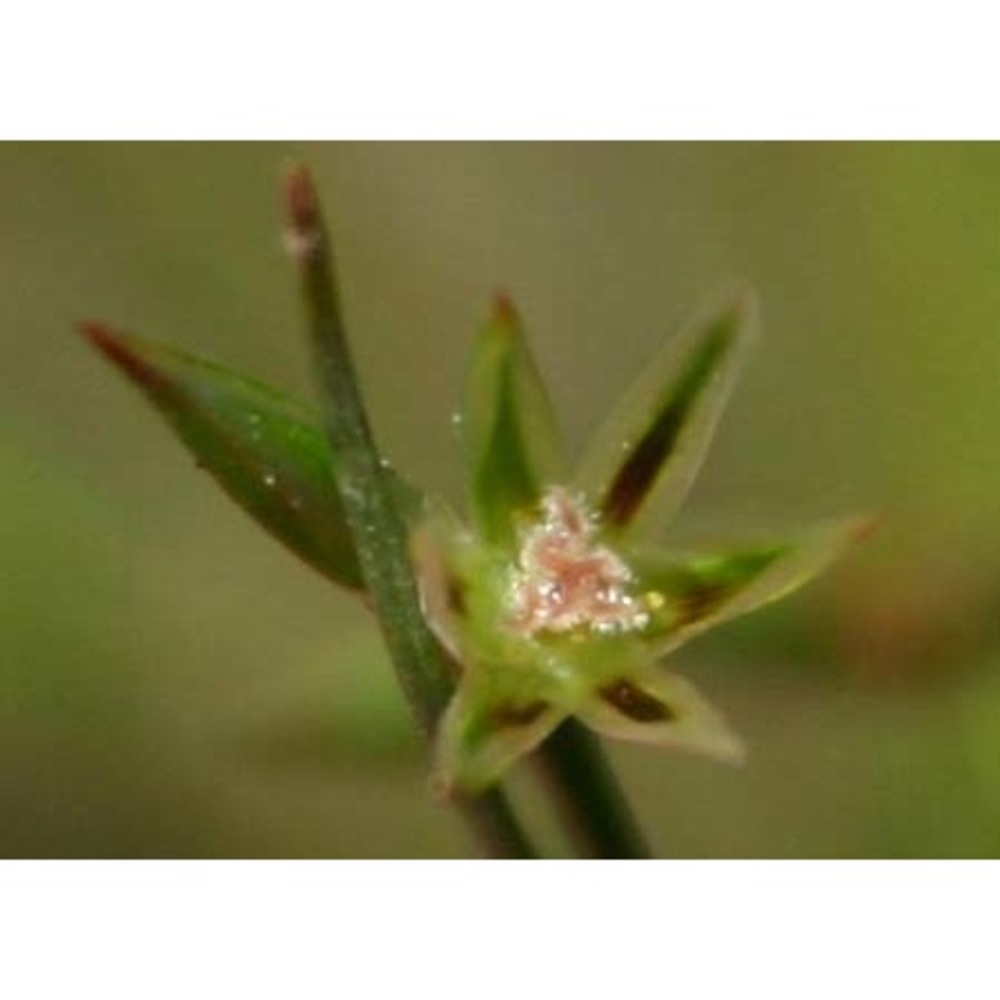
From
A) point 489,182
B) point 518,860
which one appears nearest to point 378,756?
point 518,860

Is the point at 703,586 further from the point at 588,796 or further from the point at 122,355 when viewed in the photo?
the point at 122,355

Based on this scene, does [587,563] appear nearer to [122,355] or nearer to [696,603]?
[696,603]

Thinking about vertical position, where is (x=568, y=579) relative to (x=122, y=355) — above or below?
below

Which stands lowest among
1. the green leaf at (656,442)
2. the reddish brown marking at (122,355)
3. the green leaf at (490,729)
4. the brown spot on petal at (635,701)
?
the brown spot on petal at (635,701)

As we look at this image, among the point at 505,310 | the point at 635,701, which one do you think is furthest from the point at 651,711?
the point at 505,310

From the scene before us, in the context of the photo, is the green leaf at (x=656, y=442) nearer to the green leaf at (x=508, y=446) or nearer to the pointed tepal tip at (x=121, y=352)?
the green leaf at (x=508, y=446)

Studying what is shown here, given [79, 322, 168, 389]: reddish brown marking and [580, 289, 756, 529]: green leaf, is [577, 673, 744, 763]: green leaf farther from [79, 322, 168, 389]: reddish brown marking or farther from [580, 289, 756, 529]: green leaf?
[79, 322, 168, 389]: reddish brown marking

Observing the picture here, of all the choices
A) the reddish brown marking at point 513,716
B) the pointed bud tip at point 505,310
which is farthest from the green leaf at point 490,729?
the pointed bud tip at point 505,310
